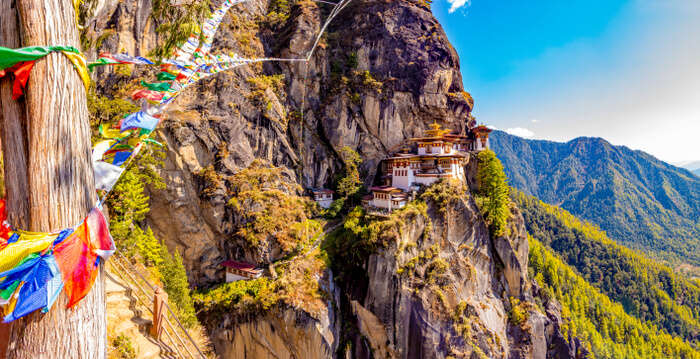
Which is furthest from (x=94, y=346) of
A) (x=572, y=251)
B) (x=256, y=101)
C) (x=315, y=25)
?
(x=572, y=251)

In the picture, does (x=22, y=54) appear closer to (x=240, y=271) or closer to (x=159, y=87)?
(x=159, y=87)

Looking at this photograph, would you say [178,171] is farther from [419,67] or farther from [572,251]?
[572,251]

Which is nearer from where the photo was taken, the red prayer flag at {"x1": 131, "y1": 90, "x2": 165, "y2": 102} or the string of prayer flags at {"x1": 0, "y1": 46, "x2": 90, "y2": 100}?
the string of prayer flags at {"x1": 0, "y1": 46, "x2": 90, "y2": 100}

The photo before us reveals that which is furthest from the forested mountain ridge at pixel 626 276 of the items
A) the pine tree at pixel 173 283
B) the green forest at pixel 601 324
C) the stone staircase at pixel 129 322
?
the stone staircase at pixel 129 322

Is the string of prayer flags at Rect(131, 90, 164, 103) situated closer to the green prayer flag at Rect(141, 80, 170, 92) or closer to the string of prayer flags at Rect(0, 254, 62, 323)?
the green prayer flag at Rect(141, 80, 170, 92)

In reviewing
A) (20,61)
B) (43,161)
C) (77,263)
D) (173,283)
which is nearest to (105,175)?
(43,161)

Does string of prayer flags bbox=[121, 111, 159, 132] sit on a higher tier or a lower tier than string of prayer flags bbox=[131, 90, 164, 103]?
lower

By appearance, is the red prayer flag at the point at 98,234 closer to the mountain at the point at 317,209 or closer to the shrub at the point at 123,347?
the shrub at the point at 123,347

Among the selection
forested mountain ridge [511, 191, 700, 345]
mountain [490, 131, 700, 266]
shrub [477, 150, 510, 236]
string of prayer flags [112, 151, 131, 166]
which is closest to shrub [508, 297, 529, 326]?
shrub [477, 150, 510, 236]
